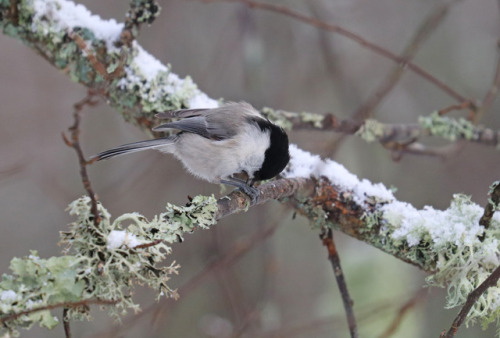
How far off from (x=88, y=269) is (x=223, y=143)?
1071mm

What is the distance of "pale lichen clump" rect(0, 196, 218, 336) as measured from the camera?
1.00m

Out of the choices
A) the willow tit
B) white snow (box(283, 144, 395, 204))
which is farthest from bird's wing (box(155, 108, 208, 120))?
white snow (box(283, 144, 395, 204))

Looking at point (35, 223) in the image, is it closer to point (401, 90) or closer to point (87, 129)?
point (87, 129)

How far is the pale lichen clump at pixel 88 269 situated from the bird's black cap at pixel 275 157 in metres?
0.67

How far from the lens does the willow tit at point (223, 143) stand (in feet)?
6.50

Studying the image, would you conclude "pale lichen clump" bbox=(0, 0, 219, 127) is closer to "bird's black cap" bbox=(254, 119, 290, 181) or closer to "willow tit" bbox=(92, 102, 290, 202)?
"willow tit" bbox=(92, 102, 290, 202)

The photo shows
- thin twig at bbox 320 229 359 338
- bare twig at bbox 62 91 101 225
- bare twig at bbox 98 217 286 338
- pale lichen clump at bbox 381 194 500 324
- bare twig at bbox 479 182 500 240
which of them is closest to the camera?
bare twig at bbox 62 91 101 225

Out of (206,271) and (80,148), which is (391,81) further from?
(206,271)

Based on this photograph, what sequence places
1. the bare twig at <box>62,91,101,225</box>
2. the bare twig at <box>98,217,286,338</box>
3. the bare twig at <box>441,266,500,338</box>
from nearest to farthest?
the bare twig at <box>62,91,101,225</box>, the bare twig at <box>441,266,500,338</box>, the bare twig at <box>98,217,286,338</box>

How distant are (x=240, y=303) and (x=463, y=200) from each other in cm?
177

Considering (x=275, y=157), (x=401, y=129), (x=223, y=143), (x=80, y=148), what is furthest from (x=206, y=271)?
(x=80, y=148)

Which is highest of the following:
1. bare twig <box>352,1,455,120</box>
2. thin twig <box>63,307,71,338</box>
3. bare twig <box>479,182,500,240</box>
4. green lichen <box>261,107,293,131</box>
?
green lichen <box>261,107,293,131</box>

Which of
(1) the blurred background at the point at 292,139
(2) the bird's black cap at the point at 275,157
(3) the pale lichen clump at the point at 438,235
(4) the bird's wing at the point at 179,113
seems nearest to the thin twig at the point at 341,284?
(3) the pale lichen clump at the point at 438,235

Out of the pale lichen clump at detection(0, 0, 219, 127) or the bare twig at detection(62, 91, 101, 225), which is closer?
the bare twig at detection(62, 91, 101, 225)
